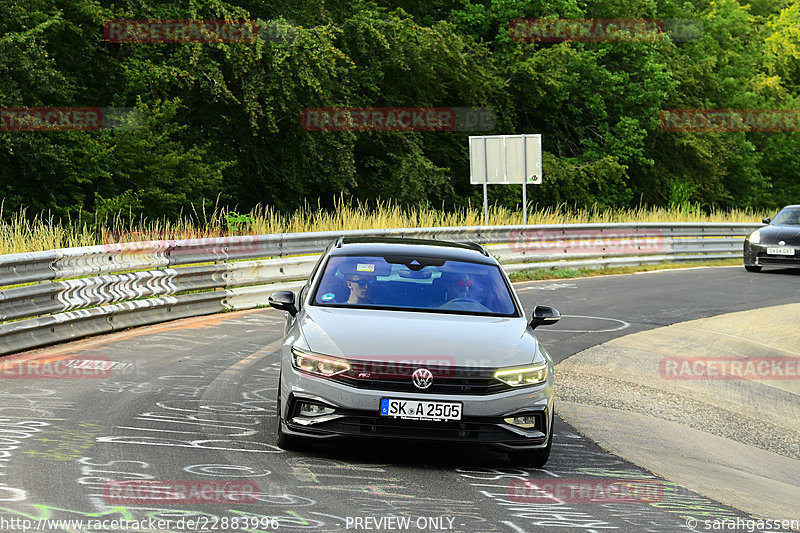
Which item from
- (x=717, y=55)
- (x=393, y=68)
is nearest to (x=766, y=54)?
(x=717, y=55)

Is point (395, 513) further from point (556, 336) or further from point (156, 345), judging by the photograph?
point (556, 336)

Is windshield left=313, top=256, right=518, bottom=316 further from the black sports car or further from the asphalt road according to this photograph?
the black sports car

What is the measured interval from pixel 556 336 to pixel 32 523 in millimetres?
9930

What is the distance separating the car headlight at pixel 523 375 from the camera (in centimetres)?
695

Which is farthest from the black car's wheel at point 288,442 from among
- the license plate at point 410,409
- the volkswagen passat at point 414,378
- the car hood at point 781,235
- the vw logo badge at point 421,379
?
the car hood at point 781,235

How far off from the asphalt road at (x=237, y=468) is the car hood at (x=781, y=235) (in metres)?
17.4

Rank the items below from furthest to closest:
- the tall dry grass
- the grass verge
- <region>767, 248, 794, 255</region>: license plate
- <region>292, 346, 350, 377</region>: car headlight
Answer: <region>767, 248, 794, 255</region>: license plate
the grass verge
the tall dry grass
<region>292, 346, 350, 377</region>: car headlight

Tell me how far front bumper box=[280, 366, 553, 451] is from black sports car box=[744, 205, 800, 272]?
1986cm

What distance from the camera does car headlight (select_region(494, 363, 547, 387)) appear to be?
6.95 metres

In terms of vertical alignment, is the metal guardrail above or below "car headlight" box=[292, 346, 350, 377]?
below

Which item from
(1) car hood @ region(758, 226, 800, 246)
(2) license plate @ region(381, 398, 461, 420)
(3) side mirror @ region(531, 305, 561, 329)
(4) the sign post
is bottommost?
(1) car hood @ region(758, 226, 800, 246)

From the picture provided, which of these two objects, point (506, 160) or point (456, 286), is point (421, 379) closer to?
point (456, 286)

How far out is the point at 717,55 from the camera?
194 ft

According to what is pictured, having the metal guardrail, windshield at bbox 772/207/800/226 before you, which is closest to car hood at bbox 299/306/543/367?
the metal guardrail
